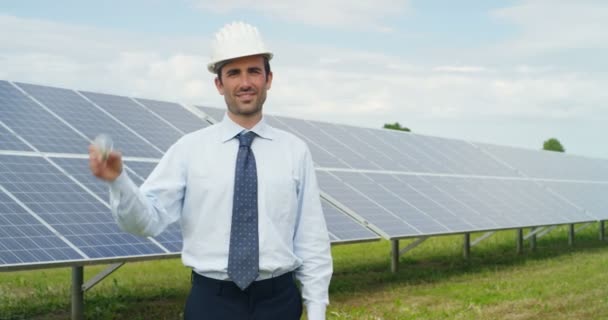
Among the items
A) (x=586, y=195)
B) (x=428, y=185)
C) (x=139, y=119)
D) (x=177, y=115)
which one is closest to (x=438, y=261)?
(x=428, y=185)

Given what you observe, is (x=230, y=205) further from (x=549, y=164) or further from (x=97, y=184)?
(x=549, y=164)

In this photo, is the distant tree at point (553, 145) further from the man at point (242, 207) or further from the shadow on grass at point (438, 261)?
the man at point (242, 207)

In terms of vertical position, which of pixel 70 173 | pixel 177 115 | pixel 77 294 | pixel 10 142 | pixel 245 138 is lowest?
pixel 77 294

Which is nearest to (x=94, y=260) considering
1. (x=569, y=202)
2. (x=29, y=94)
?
(x=29, y=94)

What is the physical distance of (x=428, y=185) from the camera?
1530 cm

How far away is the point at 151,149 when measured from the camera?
10.9 metres

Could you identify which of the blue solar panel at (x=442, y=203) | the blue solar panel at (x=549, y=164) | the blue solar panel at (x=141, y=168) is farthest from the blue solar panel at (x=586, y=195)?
the blue solar panel at (x=141, y=168)

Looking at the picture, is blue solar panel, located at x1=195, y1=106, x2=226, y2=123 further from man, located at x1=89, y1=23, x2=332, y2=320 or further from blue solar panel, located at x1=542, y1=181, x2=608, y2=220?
blue solar panel, located at x1=542, y1=181, x2=608, y2=220

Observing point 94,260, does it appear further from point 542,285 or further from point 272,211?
point 542,285

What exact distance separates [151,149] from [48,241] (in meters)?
3.18

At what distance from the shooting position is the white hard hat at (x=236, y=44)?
11.3ft

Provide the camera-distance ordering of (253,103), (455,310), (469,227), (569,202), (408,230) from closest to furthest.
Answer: (253,103) → (455,310) → (408,230) → (469,227) → (569,202)

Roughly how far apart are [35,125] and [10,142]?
0.68 metres

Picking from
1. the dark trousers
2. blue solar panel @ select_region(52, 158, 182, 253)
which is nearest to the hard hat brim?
the dark trousers
